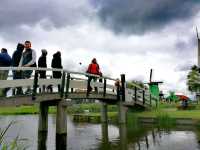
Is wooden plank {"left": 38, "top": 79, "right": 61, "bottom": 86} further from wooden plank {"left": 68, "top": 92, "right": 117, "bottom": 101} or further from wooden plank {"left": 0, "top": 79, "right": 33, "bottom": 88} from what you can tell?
wooden plank {"left": 68, "top": 92, "right": 117, "bottom": 101}

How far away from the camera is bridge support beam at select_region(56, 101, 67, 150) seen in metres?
17.7

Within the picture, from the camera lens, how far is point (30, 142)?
1941 centimetres

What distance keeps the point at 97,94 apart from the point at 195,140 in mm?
7121

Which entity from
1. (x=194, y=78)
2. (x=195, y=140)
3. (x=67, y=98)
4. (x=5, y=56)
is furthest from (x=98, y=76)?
(x=194, y=78)

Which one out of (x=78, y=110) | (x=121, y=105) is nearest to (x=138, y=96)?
(x=121, y=105)

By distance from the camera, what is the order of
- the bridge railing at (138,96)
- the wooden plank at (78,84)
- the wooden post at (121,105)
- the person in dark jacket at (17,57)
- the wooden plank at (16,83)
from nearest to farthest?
the wooden plank at (16,83), the person in dark jacket at (17,57), the wooden plank at (78,84), the wooden post at (121,105), the bridge railing at (138,96)

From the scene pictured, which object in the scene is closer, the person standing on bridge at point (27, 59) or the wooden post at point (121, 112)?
the person standing on bridge at point (27, 59)

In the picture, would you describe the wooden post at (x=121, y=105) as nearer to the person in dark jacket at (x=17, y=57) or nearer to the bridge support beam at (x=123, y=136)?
the bridge support beam at (x=123, y=136)

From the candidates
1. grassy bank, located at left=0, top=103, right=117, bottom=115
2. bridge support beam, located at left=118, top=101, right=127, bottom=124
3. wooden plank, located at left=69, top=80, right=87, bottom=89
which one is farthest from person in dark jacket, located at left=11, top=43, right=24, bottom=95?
grassy bank, located at left=0, top=103, right=117, bottom=115

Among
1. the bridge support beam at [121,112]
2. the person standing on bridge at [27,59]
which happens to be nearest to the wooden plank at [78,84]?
the person standing on bridge at [27,59]

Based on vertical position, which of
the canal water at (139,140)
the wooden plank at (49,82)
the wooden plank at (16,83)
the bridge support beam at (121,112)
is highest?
the wooden plank at (49,82)

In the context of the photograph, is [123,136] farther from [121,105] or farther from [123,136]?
[121,105]

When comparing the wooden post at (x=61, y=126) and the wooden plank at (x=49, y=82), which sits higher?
the wooden plank at (x=49, y=82)

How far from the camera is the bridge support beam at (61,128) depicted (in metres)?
17.7
